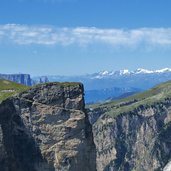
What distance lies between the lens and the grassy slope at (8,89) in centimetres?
12047

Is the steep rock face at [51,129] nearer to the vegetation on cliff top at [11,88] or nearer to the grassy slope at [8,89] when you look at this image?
the vegetation on cliff top at [11,88]

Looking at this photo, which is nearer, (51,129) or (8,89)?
(51,129)

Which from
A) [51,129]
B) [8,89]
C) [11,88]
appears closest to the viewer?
[51,129]

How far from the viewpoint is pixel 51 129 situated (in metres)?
121

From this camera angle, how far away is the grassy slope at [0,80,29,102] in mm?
120469

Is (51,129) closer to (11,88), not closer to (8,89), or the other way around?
(8,89)

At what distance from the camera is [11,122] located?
380ft

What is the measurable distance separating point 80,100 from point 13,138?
1742 cm

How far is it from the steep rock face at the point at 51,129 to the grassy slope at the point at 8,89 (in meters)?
2.18

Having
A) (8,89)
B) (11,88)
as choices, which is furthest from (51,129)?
(11,88)

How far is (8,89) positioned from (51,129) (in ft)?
47.8

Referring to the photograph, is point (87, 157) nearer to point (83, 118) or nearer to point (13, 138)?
point (83, 118)

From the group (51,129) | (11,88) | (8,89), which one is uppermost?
(11,88)

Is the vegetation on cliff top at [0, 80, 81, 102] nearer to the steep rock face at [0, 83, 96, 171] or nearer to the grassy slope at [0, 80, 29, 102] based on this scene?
the grassy slope at [0, 80, 29, 102]
